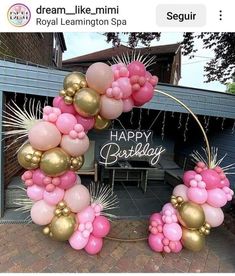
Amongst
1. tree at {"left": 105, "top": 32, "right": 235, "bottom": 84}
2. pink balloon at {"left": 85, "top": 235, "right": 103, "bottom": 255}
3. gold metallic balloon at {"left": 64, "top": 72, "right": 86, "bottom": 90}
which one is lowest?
pink balloon at {"left": 85, "top": 235, "right": 103, "bottom": 255}

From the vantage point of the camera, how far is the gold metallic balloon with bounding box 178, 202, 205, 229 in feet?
10.2

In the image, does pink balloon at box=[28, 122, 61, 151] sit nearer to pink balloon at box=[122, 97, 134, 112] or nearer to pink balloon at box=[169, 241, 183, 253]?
pink balloon at box=[122, 97, 134, 112]

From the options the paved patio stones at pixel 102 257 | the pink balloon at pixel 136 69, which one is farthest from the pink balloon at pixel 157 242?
the pink balloon at pixel 136 69

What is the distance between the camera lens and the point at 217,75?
9.63m

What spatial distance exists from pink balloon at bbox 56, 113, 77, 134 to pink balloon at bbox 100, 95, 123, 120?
375mm

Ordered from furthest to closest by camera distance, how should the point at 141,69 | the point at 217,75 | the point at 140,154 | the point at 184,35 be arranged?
the point at 217,75 < the point at 184,35 < the point at 140,154 < the point at 141,69

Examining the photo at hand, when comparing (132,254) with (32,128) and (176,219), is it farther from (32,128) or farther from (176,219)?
(32,128)

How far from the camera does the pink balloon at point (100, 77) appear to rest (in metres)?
2.58

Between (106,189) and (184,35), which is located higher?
(184,35)

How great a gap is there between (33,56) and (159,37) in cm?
411

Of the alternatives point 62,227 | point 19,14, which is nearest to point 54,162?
point 62,227

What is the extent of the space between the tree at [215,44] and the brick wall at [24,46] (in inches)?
92.6

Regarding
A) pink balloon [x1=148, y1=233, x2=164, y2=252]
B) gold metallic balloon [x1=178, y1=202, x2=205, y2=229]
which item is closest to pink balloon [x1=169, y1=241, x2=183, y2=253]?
pink balloon [x1=148, y1=233, x2=164, y2=252]

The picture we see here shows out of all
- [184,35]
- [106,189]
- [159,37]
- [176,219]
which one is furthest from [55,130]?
[184,35]
